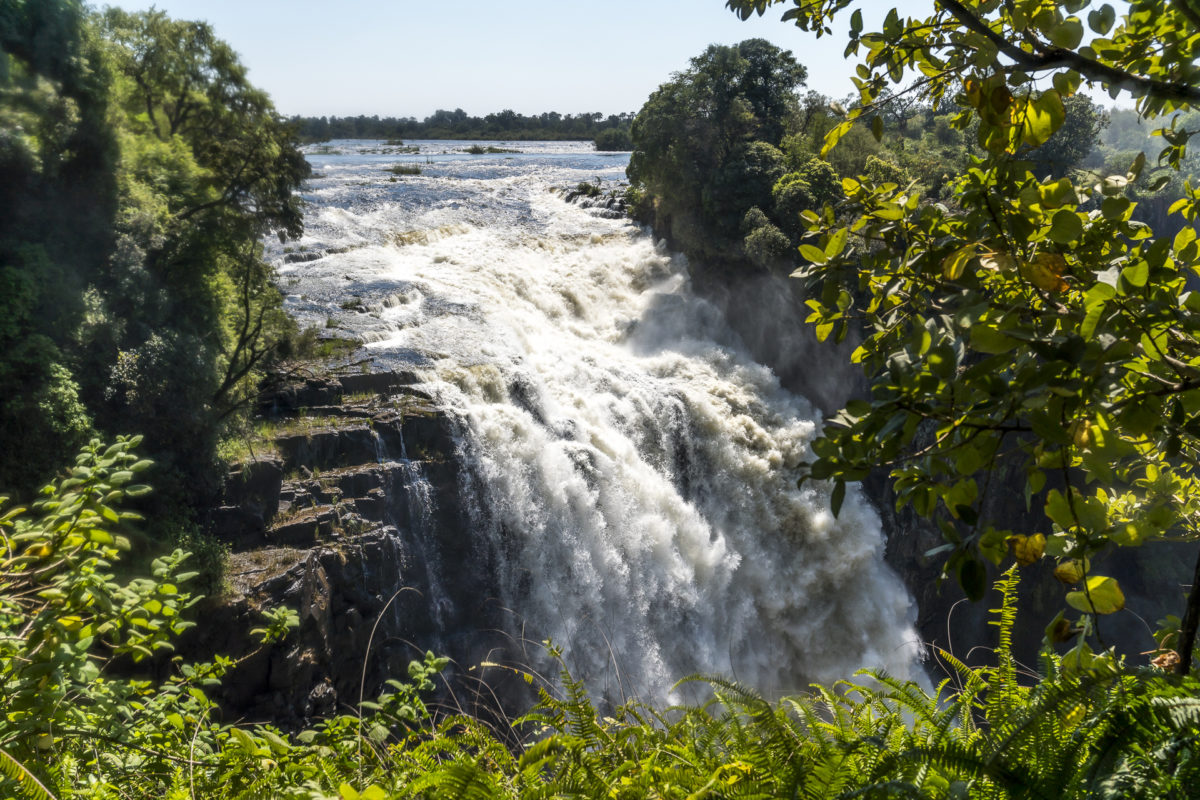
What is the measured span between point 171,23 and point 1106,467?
15217 millimetres

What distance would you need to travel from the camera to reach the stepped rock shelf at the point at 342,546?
9.00 meters

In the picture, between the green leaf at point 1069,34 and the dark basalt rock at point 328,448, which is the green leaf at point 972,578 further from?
the dark basalt rock at point 328,448

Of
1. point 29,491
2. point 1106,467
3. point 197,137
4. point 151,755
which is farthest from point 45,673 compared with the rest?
point 197,137

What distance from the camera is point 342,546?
33.0 feet

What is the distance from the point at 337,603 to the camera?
32.5ft

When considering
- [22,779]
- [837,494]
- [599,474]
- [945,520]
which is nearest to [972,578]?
[837,494]

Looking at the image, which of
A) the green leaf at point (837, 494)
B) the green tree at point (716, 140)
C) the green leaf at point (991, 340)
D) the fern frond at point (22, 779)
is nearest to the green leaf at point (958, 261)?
the green leaf at point (991, 340)

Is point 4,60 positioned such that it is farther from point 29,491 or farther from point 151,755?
point 151,755

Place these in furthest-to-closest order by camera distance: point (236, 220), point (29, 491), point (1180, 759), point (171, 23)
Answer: point (171, 23) < point (236, 220) < point (29, 491) < point (1180, 759)

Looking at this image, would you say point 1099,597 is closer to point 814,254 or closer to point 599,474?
point 814,254

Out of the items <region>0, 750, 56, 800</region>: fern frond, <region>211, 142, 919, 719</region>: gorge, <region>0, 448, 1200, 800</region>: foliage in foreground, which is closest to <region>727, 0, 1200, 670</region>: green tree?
<region>0, 448, 1200, 800</region>: foliage in foreground

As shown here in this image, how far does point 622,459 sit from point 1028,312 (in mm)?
11621

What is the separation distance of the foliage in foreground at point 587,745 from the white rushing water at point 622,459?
22.4 feet

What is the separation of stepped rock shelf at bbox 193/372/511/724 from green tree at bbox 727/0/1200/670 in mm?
8515
